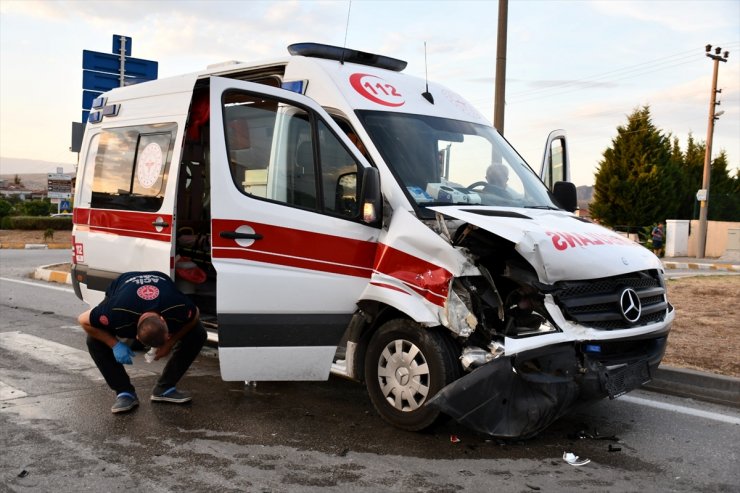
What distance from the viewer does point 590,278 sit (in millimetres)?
4227

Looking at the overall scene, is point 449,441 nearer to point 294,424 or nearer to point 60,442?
point 294,424

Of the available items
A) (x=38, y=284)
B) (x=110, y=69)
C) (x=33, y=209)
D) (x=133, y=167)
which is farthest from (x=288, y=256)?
(x=33, y=209)

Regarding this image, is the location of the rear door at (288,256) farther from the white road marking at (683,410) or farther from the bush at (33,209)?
the bush at (33,209)

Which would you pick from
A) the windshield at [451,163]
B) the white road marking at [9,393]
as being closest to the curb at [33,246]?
the white road marking at [9,393]

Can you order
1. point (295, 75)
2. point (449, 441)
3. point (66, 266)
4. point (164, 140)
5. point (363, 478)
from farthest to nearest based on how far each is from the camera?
point (66, 266)
point (164, 140)
point (295, 75)
point (449, 441)
point (363, 478)

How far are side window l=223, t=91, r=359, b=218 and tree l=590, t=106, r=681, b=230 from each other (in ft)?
109

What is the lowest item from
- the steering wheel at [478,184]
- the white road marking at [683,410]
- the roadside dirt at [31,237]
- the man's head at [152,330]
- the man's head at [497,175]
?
the roadside dirt at [31,237]

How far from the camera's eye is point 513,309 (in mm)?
4305

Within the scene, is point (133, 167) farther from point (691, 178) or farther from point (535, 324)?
point (691, 178)

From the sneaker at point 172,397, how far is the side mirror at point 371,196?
1.96 m

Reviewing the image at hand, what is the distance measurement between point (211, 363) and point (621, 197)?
32.8 m

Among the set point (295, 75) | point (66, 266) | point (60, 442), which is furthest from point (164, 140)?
point (66, 266)

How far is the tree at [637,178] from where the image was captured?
3547cm

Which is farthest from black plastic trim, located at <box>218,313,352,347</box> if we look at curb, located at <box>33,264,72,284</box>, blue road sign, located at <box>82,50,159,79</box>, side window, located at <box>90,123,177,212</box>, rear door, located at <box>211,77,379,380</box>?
blue road sign, located at <box>82,50,159,79</box>
